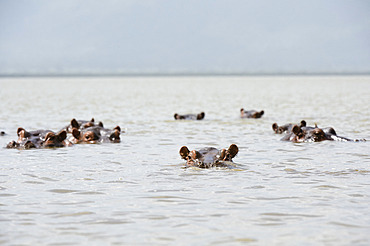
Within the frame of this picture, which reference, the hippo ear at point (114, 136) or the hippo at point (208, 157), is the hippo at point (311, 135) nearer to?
the hippo ear at point (114, 136)

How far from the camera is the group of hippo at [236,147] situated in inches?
443

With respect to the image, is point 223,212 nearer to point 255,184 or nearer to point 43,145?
point 255,184

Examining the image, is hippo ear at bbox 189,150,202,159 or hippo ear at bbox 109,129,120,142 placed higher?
hippo ear at bbox 189,150,202,159

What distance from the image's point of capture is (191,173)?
1073cm

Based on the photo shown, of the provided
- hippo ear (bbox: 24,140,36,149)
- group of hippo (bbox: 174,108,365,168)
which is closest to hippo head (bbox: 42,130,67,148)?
hippo ear (bbox: 24,140,36,149)

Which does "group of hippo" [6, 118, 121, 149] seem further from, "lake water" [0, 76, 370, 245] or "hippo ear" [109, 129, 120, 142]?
"lake water" [0, 76, 370, 245]

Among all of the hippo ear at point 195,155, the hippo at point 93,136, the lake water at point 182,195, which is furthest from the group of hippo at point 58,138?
the hippo ear at point 195,155

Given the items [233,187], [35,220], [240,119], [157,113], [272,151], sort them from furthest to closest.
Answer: [157,113]
[240,119]
[272,151]
[233,187]
[35,220]

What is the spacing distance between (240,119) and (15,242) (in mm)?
17163

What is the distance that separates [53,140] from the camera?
575 inches

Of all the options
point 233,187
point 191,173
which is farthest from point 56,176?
point 233,187

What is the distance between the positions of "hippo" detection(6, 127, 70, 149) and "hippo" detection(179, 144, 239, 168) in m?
4.11

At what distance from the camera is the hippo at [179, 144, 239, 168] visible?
11.1 meters

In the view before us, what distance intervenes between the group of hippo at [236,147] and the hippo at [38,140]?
408 centimetres
